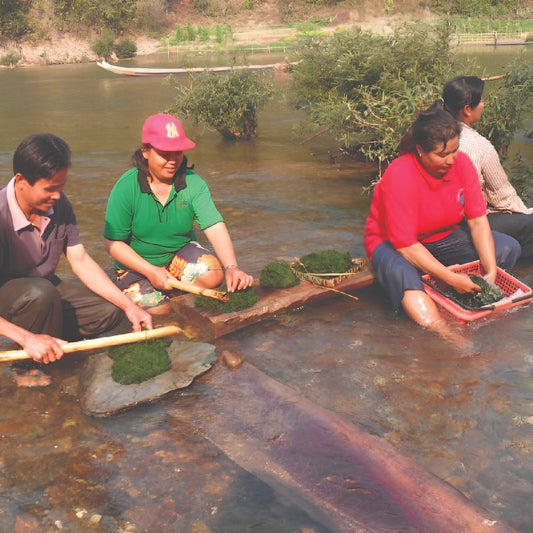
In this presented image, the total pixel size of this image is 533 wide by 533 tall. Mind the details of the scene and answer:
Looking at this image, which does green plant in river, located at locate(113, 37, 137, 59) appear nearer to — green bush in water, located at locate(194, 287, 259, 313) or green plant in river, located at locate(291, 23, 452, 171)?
green plant in river, located at locate(291, 23, 452, 171)

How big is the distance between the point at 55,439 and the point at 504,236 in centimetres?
343

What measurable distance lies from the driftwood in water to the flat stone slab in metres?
0.36

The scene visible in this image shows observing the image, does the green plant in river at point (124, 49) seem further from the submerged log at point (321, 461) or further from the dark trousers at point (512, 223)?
the submerged log at point (321, 461)

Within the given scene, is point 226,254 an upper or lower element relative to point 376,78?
lower

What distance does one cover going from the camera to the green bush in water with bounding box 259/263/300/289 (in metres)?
4.53

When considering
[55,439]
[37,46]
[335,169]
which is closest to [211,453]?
[55,439]

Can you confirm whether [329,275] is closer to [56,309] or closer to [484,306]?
[484,306]

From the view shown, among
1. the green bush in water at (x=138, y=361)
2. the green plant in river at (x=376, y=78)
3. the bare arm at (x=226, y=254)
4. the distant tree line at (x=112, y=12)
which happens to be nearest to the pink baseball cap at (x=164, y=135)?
the bare arm at (x=226, y=254)

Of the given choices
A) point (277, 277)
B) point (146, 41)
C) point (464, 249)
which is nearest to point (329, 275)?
point (277, 277)

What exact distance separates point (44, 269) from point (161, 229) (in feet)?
3.24

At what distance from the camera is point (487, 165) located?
15.5 feet

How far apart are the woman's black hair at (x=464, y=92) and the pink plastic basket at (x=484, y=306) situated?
117 cm

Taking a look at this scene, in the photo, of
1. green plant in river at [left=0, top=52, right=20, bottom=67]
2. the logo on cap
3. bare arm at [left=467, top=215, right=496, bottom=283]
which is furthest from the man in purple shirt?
green plant in river at [left=0, top=52, right=20, bottom=67]

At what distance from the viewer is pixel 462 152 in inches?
176
